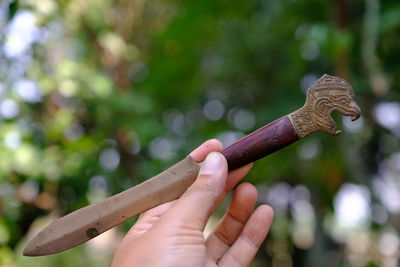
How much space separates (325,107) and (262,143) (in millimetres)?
151

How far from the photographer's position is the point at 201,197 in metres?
1.02

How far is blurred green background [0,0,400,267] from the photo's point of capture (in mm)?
2297

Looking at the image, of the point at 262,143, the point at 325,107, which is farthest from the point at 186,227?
the point at 325,107

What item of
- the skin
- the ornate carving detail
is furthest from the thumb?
the ornate carving detail

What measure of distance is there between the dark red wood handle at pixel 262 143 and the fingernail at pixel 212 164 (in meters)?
0.03

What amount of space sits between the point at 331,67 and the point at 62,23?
1.51 m

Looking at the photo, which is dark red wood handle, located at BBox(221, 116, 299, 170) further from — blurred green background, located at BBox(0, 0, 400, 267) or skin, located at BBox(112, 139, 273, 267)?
blurred green background, located at BBox(0, 0, 400, 267)

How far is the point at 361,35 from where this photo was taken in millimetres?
2242

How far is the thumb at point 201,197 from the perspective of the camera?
1010 millimetres

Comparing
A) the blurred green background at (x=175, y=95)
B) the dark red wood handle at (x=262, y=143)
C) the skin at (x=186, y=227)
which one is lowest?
the blurred green background at (x=175, y=95)

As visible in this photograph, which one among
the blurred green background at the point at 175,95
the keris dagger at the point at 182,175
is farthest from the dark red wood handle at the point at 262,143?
the blurred green background at the point at 175,95

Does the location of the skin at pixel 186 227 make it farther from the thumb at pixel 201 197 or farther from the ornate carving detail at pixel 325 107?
the ornate carving detail at pixel 325 107

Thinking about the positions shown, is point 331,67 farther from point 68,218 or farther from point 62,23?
point 68,218

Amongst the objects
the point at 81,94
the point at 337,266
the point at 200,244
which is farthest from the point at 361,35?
the point at 337,266
